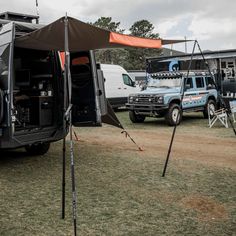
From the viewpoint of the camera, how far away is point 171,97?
14078 millimetres

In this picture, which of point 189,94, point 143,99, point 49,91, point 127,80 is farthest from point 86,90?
point 127,80

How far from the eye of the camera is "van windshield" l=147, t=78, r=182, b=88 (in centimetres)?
1491

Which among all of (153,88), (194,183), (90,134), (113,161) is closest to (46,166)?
(113,161)

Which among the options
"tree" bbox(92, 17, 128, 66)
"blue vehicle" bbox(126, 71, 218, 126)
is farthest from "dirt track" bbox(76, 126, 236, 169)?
"tree" bbox(92, 17, 128, 66)

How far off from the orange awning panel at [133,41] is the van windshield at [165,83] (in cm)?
824

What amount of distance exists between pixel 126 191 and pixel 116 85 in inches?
534

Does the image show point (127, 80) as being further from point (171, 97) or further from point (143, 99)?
point (171, 97)

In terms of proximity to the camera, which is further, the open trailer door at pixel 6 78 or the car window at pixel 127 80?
the car window at pixel 127 80

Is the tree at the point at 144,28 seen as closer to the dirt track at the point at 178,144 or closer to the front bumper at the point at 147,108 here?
the front bumper at the point at 147,108

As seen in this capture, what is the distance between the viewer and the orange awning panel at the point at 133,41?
5.51m

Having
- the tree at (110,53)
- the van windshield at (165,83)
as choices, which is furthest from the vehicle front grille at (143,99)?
the tree at (110,53)

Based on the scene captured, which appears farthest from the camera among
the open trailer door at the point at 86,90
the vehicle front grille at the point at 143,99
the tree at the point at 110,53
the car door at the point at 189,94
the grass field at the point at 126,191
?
the tree at the point at 110,53

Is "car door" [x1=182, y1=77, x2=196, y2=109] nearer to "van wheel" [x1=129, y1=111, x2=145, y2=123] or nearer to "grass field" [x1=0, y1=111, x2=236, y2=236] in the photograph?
"van wheel" [x1=129, y1=111, x2=145, y2=123]

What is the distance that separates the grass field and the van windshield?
514 centimetres
